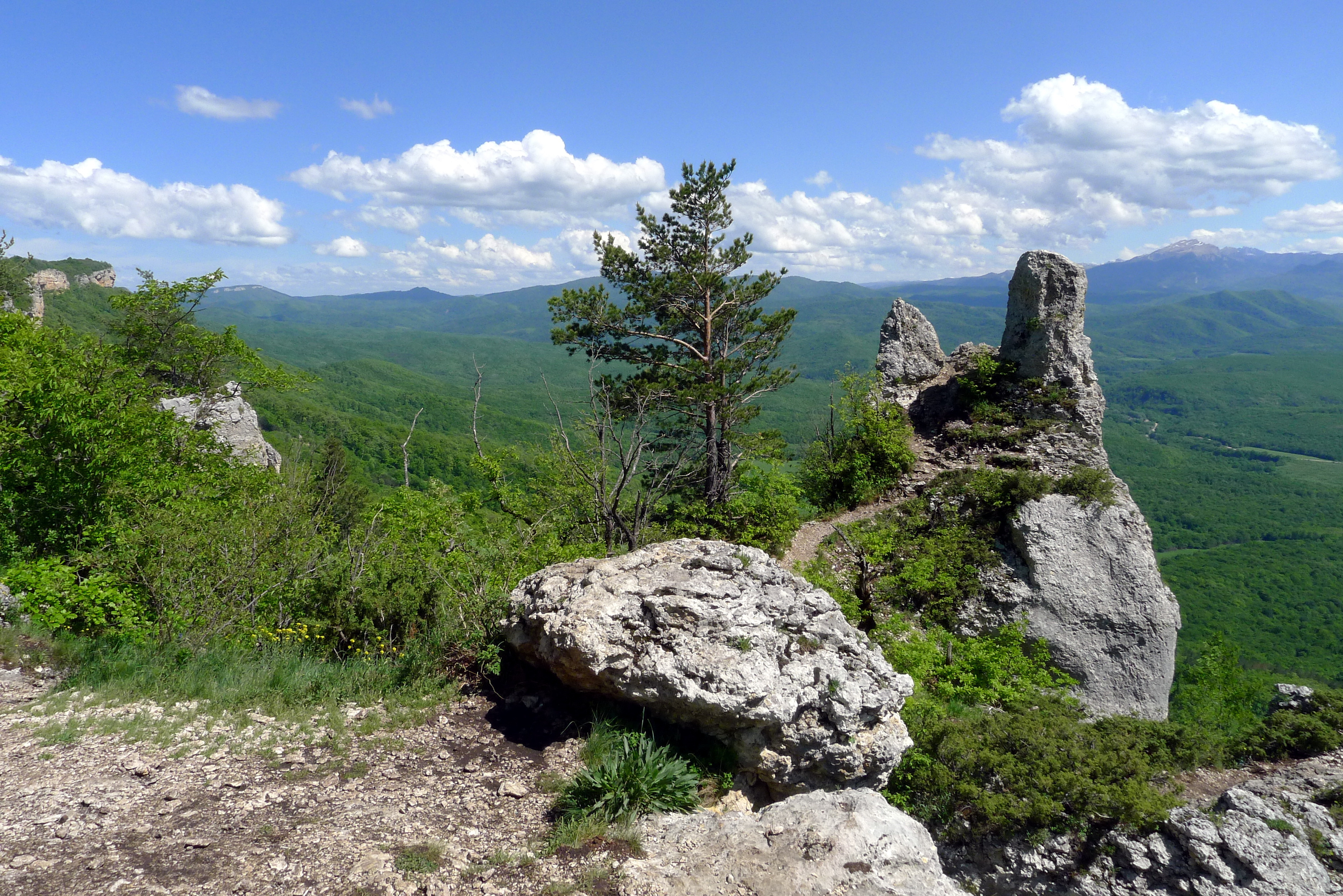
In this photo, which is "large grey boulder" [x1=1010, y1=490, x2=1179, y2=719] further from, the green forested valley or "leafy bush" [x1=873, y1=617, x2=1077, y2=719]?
the green forested valley

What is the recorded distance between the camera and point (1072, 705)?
38.7 feet

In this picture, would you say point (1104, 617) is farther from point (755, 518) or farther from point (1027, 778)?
point (1027, 778)

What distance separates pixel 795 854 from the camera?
18.1 ft

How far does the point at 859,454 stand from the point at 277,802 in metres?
17.4

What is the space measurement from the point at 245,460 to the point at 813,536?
1760 centimetres

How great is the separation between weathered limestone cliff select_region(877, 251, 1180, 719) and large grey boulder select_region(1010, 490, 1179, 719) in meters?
0.03

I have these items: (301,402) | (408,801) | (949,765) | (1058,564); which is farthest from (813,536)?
(301,402)

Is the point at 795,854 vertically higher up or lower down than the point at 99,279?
lower down

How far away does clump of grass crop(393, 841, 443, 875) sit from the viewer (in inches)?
201

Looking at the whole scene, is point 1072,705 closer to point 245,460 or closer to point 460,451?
point 245,460

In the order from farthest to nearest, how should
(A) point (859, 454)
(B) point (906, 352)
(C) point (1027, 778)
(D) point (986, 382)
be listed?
(B) point (906, 352), (D) point (986, 382), (A) point (859, 454), (C) point (1027, 778)

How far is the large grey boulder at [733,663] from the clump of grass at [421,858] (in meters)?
2.17

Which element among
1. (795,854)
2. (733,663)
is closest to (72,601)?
(733,663)

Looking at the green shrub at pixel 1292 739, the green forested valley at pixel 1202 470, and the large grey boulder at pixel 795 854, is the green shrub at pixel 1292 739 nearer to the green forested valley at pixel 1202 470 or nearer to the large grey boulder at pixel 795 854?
the large grey boulder at pixel 795 854
